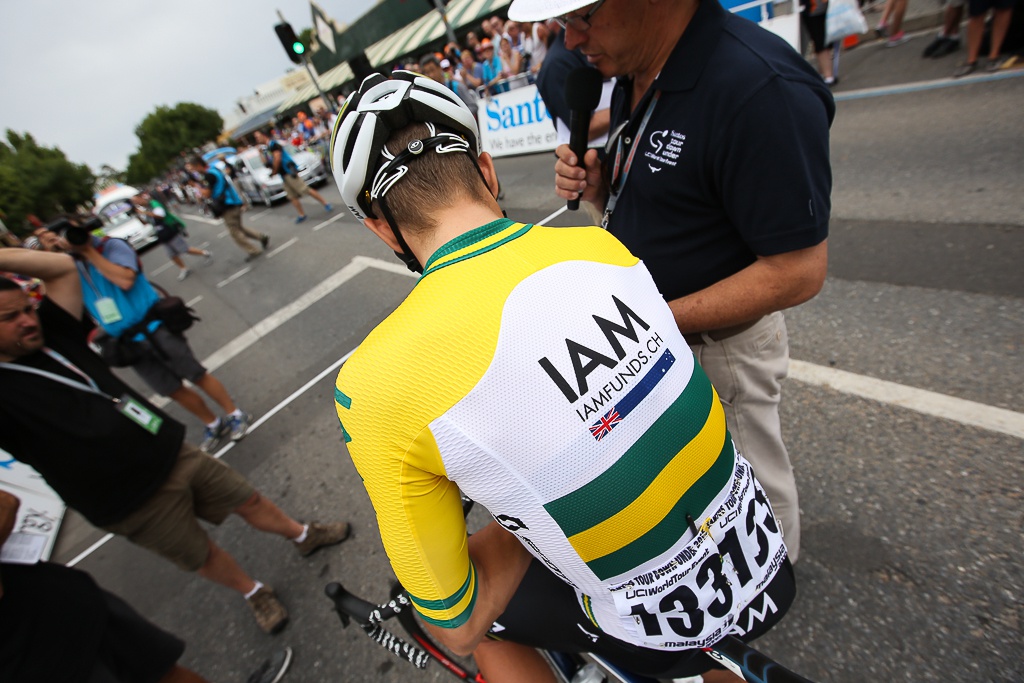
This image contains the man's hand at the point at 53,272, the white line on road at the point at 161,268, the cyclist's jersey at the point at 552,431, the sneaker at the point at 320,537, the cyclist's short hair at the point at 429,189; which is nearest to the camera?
the cyclist's jersey at the point at 552,431

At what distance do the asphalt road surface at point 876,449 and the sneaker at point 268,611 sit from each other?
75mm

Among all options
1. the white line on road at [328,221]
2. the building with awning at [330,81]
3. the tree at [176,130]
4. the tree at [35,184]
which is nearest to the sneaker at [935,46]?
the white line on road at [328,221]

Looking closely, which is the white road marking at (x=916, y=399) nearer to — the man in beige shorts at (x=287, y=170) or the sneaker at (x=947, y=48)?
the sneaker at (x=947, y=48)

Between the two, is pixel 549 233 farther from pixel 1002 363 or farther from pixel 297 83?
pixel 297 83

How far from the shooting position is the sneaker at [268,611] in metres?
2.79

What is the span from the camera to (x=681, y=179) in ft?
4.69

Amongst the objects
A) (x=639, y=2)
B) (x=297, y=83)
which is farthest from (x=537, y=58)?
(x=297, y=83)

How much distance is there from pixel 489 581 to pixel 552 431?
1.83 ft

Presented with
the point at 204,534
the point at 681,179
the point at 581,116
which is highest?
the point at 581,116

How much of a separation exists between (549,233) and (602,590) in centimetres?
81

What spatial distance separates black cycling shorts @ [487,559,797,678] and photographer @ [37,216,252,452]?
425cm

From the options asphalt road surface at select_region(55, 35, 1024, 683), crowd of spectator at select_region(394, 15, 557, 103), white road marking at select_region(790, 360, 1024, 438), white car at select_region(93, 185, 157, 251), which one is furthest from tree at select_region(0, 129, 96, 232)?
white road marking at select_region(790, 360, 1024, 438)

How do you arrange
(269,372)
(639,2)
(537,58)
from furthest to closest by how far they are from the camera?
(537,58) → (269,372) → (639,2)

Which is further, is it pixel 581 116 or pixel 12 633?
pixel 581 116
